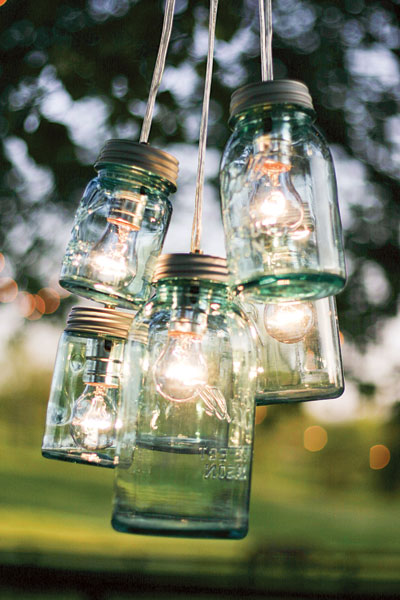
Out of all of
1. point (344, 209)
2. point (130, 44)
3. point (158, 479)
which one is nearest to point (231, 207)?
point (158, 479)

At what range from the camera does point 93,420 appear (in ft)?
1.95

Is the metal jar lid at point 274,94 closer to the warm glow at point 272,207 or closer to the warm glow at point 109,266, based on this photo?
the warm glow at point 272,207

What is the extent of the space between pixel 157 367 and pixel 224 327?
A: 6 cm

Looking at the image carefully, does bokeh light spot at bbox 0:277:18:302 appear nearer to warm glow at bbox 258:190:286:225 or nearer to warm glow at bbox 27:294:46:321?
warm glow at bbox 27:294:46:321

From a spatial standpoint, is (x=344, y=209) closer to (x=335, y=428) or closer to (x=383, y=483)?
(x=383, y=483)

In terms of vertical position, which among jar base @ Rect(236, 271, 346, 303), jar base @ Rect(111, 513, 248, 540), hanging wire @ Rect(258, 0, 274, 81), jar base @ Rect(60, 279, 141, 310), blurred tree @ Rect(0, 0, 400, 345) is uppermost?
blurred tree @ Rect(0, 0, 400, 345)

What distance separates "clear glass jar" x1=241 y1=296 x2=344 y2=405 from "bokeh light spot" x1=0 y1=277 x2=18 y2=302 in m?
1.20

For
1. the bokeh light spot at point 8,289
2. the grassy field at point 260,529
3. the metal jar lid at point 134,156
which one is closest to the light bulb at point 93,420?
the metal jar lid at point 134,156

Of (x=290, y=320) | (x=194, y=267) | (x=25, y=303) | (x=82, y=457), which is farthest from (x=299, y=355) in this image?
(x=25, y=303)

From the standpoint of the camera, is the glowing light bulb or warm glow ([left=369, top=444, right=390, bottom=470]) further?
warm glow ([left=369, top=444, right=390, bottom=470])

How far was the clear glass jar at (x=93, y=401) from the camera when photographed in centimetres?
58

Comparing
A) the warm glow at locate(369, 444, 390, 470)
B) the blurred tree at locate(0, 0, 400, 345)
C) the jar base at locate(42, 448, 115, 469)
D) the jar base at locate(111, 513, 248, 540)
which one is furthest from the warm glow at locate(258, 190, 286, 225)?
the warm glow at locate(369, 444, 390, 470)

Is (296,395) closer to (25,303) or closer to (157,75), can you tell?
(157,75)

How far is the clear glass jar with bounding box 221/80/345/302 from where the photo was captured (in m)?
0.37
